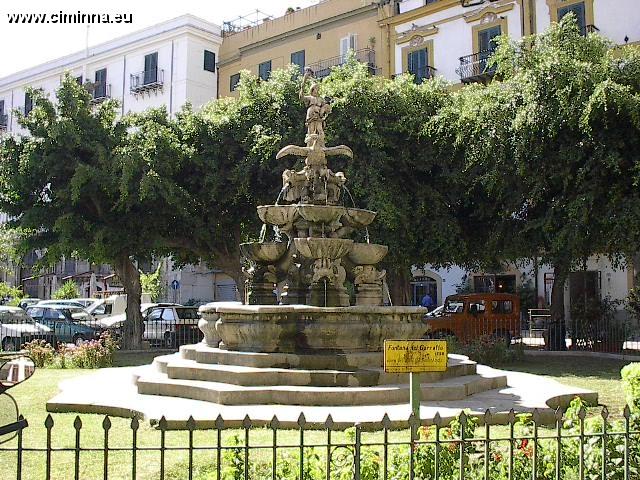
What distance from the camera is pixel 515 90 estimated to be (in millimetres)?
18422

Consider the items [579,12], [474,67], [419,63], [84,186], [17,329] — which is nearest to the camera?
[17,329]

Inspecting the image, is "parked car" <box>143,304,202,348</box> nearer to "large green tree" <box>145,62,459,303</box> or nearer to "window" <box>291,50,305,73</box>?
"large green tree" <box>145,62,459,303</box>

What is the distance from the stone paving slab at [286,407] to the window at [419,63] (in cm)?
2124

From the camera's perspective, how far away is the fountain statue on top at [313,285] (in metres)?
10.0

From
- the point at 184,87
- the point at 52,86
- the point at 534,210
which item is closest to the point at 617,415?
the point at 534,210

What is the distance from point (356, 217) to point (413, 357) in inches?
243

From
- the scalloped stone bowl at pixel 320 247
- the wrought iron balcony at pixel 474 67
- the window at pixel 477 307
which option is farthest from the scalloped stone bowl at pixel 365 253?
the wrought iron balcony at pixel 474 67

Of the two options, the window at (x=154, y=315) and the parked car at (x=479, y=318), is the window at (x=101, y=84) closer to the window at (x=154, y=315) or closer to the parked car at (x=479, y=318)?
the window at (x=154, y=315)

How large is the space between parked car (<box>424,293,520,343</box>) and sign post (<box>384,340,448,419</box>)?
1450 cm

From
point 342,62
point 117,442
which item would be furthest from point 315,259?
point 342,62

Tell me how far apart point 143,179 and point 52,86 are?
92.7 feet

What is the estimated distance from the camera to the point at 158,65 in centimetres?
3925

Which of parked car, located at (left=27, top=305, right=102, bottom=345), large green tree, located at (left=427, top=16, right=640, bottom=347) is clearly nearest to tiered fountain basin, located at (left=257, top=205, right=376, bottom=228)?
large green tree, located at (left=427, top=16, right=640, bottom=347)

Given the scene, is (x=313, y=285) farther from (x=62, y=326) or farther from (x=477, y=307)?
(x=62, y=326)
